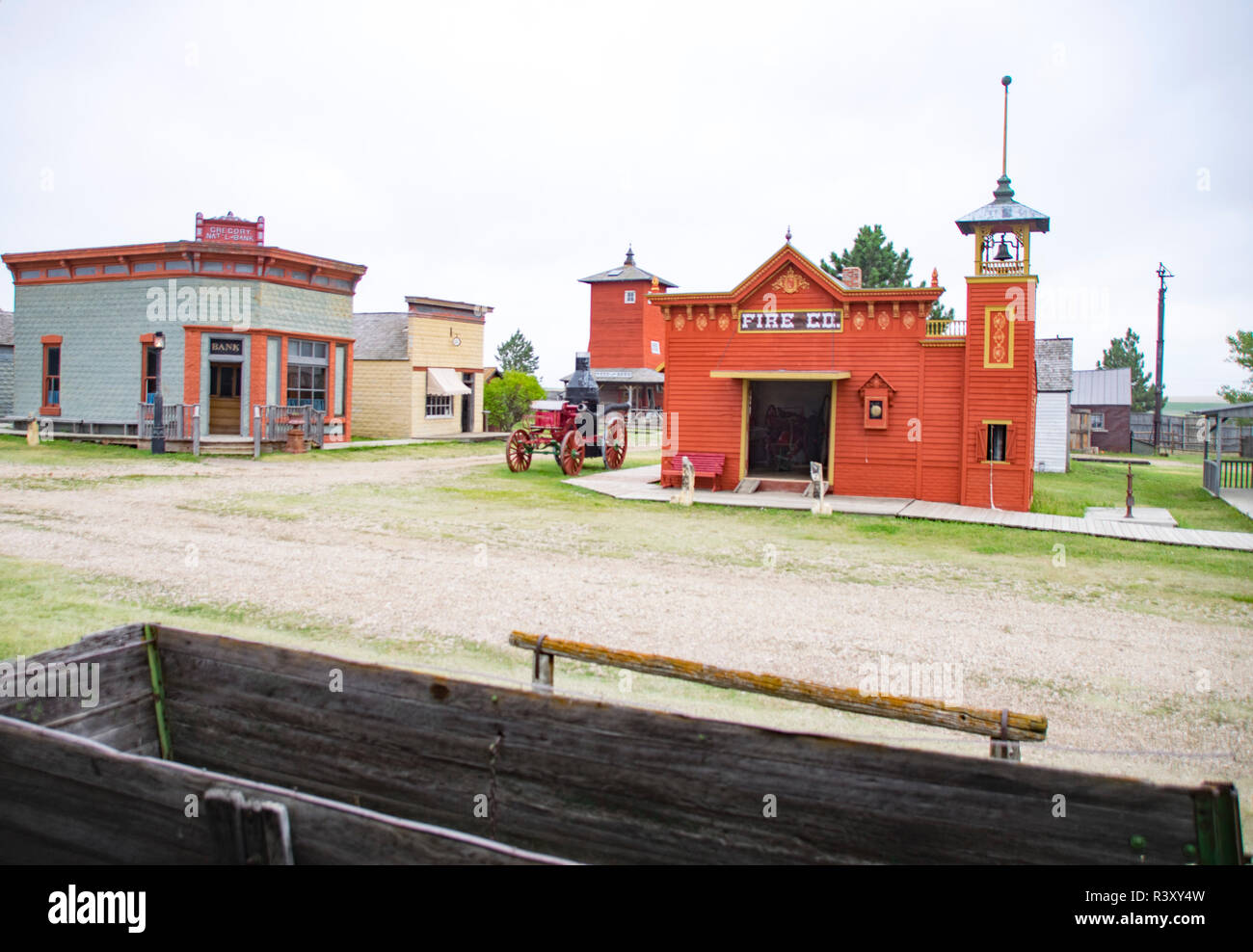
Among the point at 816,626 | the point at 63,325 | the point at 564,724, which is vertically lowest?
the point at 816,626

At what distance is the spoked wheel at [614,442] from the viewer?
90.2 ft

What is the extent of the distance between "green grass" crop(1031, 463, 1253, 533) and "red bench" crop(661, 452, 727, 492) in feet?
22.5

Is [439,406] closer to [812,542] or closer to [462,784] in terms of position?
[812,542]

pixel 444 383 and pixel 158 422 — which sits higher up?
pixel 444 383

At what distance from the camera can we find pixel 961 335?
65.7ft

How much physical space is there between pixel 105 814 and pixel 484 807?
4.65 ft

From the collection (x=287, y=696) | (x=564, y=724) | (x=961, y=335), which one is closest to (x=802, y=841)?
(x=564, y=724)

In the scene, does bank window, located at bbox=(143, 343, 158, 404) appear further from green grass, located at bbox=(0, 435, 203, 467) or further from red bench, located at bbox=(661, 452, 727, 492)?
red bench, located at bbox=(661, 452, 727, 492)

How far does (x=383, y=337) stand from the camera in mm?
37594

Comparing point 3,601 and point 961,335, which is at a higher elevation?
point 961,335

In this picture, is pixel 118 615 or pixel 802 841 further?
pixel 118 615

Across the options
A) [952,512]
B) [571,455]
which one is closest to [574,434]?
[571,455]

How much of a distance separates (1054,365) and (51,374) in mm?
36174
